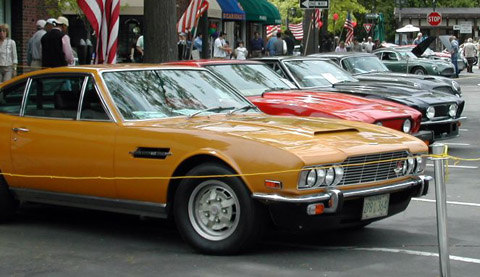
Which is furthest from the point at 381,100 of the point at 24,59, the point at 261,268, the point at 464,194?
the point at 24,59

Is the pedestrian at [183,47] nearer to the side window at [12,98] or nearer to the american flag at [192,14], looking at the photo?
the american flag at [192,14]

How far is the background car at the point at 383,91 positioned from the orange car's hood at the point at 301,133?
5.45 metres

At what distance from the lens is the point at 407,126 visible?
1162 centimetres

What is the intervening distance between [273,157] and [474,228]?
8.14 feet

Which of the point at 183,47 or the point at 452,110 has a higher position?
the point at 183,47

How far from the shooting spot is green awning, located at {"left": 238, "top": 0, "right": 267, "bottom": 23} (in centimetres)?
A: 3603

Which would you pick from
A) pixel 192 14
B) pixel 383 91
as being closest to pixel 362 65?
pixel 192 14

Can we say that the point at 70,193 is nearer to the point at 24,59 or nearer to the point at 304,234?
the point at 304,234

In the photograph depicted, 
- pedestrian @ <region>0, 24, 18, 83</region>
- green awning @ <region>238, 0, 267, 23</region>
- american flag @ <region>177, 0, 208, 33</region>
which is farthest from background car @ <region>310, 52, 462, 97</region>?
green awning @ <region>238, 0, 267, 23</region>

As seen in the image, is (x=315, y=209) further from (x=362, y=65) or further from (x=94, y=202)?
(x=362, y=65)

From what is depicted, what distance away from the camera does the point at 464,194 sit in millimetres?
10188

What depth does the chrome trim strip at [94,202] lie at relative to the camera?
24.1ft

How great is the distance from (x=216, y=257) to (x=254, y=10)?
30061 millimetres

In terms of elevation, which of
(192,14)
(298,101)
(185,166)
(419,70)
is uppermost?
(192,14)
